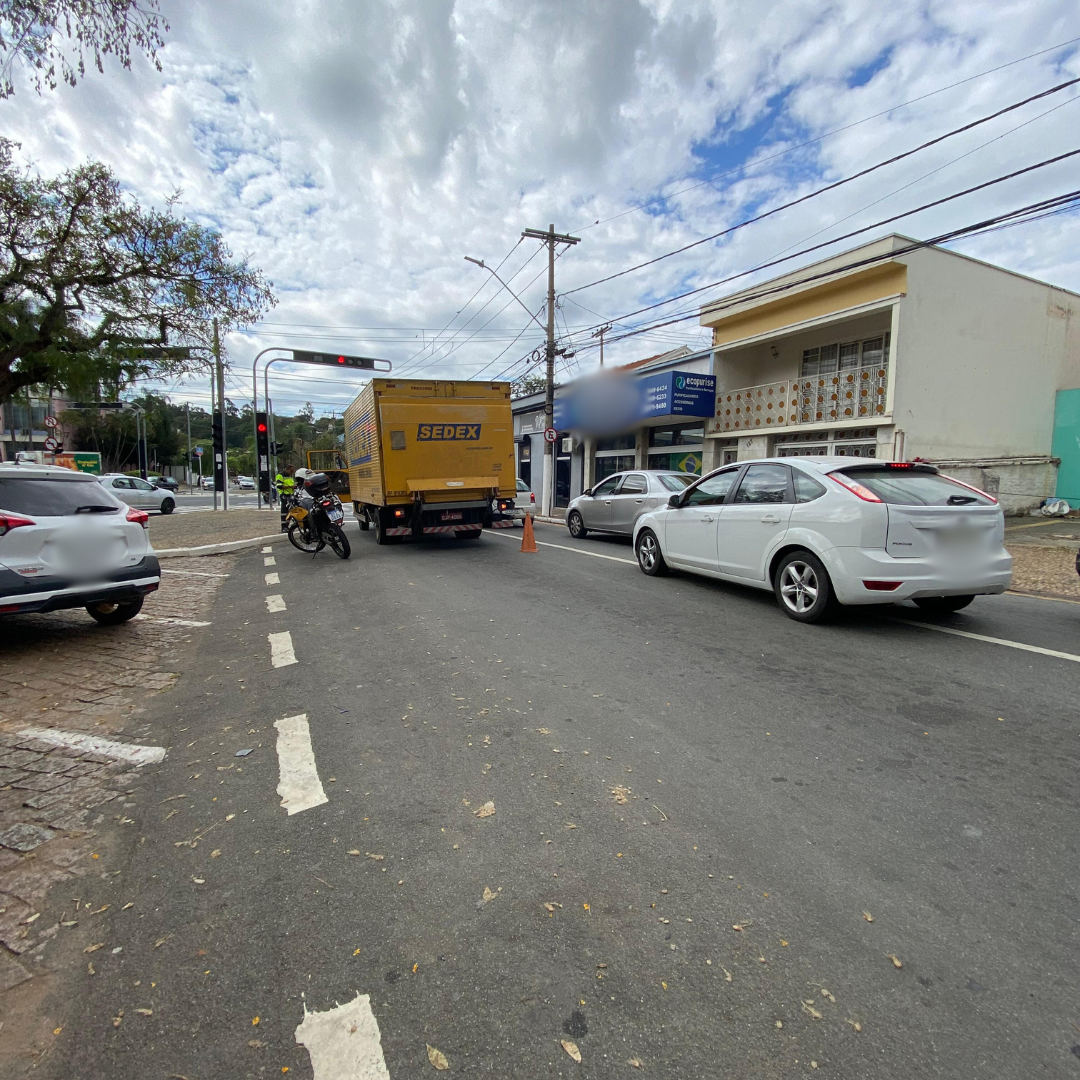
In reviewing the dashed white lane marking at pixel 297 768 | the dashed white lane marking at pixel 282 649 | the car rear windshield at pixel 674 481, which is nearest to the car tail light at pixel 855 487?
the dashed white lane marking at pixel 297 768

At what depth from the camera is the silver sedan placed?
11148 millimetres

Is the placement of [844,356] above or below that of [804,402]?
above

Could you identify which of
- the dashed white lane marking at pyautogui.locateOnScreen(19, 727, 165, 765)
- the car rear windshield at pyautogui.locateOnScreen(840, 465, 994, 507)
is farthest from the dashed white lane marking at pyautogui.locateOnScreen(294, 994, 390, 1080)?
the car rear windshield at pyautogui.locateOnScreen(840, 465, 994, 507)

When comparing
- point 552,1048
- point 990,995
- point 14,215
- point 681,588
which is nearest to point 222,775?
point 552,1048

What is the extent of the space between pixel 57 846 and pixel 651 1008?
8.02 feet

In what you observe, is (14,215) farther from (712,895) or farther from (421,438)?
(712,895)

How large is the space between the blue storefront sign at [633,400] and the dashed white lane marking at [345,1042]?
17.9 m

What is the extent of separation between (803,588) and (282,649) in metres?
4.71

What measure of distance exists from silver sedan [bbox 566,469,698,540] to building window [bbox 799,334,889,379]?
785 centimetres

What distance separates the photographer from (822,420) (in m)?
16.5

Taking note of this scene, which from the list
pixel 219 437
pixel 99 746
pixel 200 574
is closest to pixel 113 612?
pixel 99 746

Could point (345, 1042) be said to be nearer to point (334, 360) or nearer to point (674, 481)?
point (674, 481)

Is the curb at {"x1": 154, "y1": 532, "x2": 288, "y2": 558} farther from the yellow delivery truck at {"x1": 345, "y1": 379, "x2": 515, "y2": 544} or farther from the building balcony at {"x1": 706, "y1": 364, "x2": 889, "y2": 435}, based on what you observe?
the building balcony at {"x1": 706, "y1": 364, "x2": 889, "y2": 435}

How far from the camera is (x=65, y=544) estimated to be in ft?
16.4
